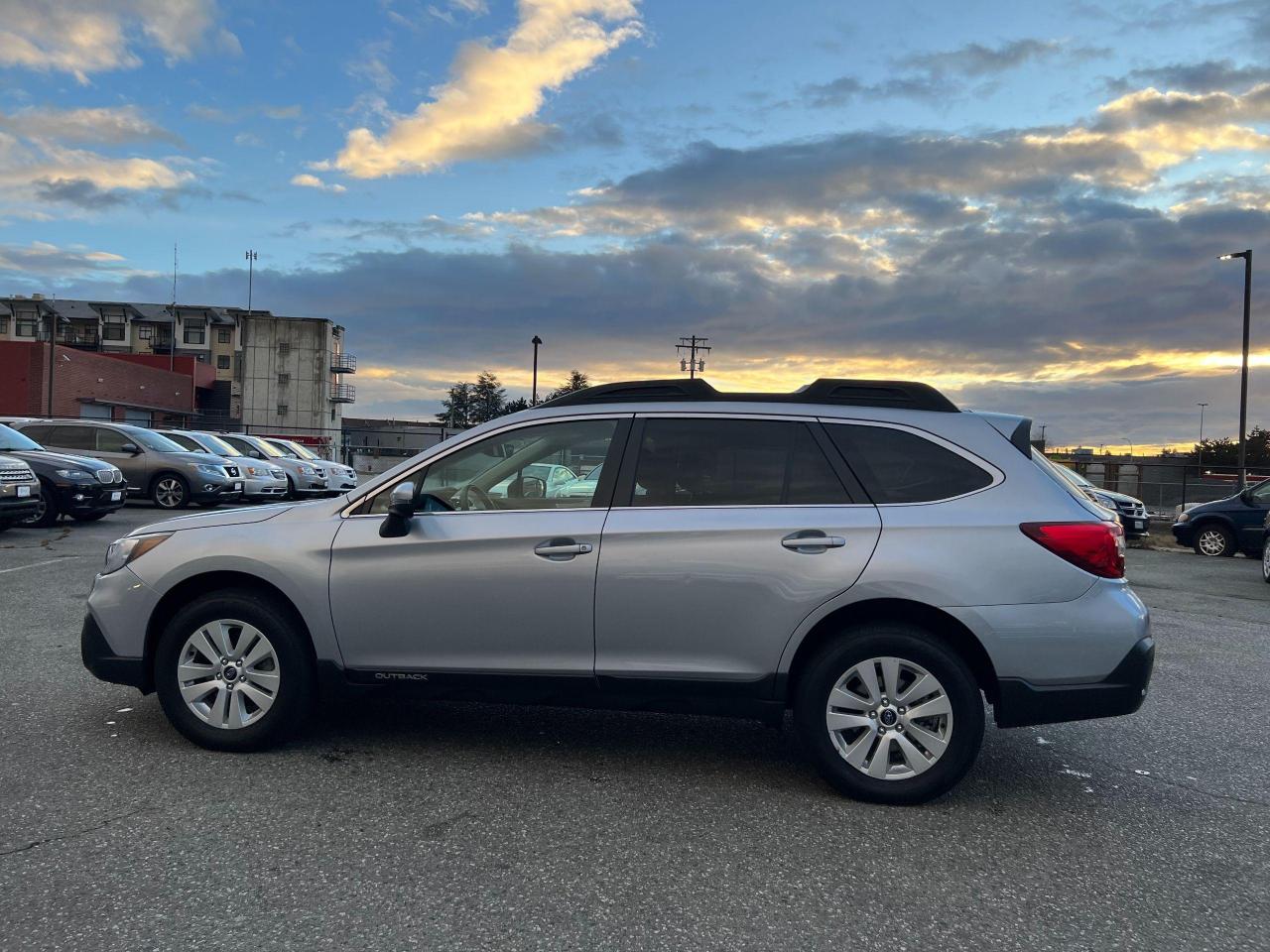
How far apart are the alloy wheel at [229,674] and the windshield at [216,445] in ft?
57.3

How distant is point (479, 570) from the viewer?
426 cm

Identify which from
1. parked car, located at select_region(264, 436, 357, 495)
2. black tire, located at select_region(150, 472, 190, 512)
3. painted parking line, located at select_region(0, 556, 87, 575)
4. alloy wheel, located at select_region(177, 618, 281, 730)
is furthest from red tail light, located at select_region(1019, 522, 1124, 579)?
parked car, located at select_region(264, 436, 357, 495)

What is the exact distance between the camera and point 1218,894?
10.9ft

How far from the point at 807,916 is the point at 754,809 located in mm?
889

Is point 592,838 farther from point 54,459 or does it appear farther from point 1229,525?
point 1229,525

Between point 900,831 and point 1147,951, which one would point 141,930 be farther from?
point 1147,951

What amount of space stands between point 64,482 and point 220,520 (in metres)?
11.5

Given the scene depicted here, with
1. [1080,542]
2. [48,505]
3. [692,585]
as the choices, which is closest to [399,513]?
[692,585]

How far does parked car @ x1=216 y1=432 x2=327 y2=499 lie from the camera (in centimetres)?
2247

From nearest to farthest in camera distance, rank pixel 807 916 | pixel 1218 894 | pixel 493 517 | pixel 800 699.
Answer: pixel 807 916 → pixel 1218 894 → pixel 800 699 → pixel 493 517

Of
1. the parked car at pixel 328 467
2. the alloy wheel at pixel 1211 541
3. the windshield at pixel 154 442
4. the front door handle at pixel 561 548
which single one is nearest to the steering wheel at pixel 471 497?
the front door handle at pixel 561 548

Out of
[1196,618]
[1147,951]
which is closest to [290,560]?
[1147,951]

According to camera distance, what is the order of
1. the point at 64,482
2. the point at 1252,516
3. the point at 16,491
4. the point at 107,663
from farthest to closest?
1. the point at 1252,516
2. the point at 64,482
3. the point at 16,491
4. the point at 107,663

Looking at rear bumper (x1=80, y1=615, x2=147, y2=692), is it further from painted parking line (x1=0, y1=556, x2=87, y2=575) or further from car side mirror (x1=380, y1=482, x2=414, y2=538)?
painted parking line (x1=0, y1=556, x2=87, y2=575)
